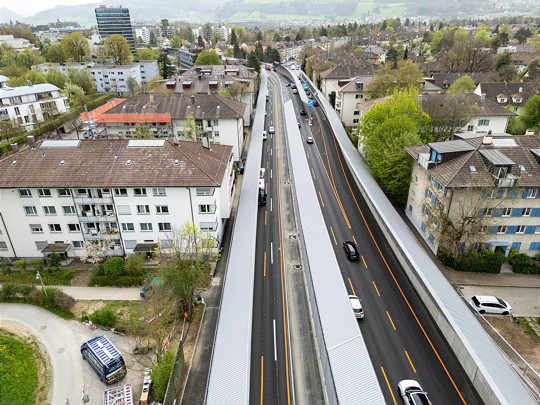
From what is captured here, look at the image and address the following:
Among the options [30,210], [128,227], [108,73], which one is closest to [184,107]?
[128,227]

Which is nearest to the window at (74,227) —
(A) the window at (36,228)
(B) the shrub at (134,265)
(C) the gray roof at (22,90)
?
(A) the window at (36,228)

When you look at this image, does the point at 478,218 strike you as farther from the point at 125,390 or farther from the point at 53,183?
the point at 53,183

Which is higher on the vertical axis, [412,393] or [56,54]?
[56,54]

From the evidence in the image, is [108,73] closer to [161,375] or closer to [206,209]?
[206,209]

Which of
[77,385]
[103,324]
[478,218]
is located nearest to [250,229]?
[103,324]

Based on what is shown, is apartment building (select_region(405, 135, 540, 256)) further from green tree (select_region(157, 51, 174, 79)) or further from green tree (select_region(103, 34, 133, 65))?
Result: green tree (select_region(103, 34, 133, 65))

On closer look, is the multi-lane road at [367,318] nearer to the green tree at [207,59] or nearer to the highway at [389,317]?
the highway at [389,317]
